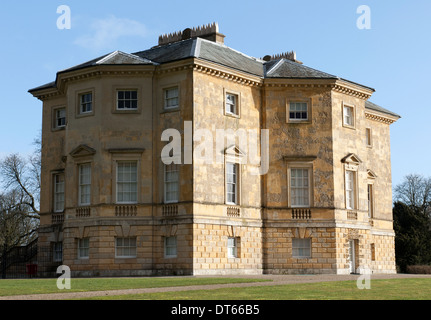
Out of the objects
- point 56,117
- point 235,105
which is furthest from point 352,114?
point 56,117

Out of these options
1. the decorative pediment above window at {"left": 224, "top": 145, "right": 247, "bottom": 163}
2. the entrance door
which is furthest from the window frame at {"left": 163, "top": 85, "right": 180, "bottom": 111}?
the entrance door

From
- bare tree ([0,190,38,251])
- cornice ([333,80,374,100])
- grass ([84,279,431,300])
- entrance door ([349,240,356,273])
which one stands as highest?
cornice ([333,80,374,100])

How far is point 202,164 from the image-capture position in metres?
37.3

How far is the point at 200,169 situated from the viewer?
37125mm

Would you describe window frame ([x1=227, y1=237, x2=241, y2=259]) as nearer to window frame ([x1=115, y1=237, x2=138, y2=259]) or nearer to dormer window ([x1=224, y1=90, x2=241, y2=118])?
window frame ([x1=115, y1=237, x2=138, y2=259])

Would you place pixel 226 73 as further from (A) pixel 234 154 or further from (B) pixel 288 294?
(B) pixel 288 294

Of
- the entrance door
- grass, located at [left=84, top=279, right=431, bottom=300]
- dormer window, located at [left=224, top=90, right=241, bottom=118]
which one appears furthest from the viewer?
the entrance door

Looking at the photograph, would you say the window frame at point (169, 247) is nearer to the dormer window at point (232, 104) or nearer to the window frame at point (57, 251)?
the dormer window at point (232, 104)

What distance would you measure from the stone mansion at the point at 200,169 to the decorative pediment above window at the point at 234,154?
11 cm

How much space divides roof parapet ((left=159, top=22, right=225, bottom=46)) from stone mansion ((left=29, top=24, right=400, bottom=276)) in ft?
5.70

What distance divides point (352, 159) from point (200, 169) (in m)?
11.1

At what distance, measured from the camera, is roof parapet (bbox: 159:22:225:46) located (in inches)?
1788

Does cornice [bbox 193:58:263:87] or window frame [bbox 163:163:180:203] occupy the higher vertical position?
cornice [bbox 193:58:263:87]
